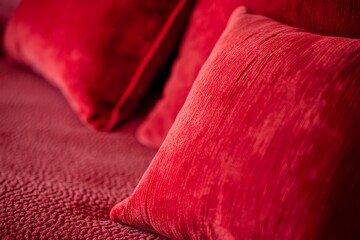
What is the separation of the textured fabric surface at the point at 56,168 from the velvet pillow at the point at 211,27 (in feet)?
0.28

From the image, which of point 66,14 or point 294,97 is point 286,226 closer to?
point 294,97

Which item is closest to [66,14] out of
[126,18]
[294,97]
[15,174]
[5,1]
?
[126,18]

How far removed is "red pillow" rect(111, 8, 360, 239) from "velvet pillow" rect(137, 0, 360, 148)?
7.2 inches

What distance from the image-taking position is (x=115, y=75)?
97 cm

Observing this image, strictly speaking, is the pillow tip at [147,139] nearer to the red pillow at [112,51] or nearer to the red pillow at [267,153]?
the red pillow at [112,51]

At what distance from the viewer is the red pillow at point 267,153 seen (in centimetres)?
44

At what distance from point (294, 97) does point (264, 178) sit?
0.10 meters

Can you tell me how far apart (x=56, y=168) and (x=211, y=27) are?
0.43 meters

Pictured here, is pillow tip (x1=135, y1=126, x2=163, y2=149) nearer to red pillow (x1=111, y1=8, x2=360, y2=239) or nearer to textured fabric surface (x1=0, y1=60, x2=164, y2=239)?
textured fabric surface (x1=0, y1=60, x2=164, y2=239)

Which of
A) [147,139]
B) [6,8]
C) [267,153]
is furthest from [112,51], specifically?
[6,8]

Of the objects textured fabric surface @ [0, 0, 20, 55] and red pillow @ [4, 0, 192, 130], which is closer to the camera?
red pillow @ [4, 0, 192, 130]

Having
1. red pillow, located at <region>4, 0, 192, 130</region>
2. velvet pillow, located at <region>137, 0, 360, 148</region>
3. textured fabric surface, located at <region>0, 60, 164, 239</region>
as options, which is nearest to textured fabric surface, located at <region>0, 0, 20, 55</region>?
textured fabric surface, located at <region>0, 60, 164, 239</region>

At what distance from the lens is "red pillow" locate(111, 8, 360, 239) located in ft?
1.45

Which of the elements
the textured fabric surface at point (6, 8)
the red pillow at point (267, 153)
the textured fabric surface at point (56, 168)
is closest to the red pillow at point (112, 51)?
the textured fabric surface at point (56, 168)
